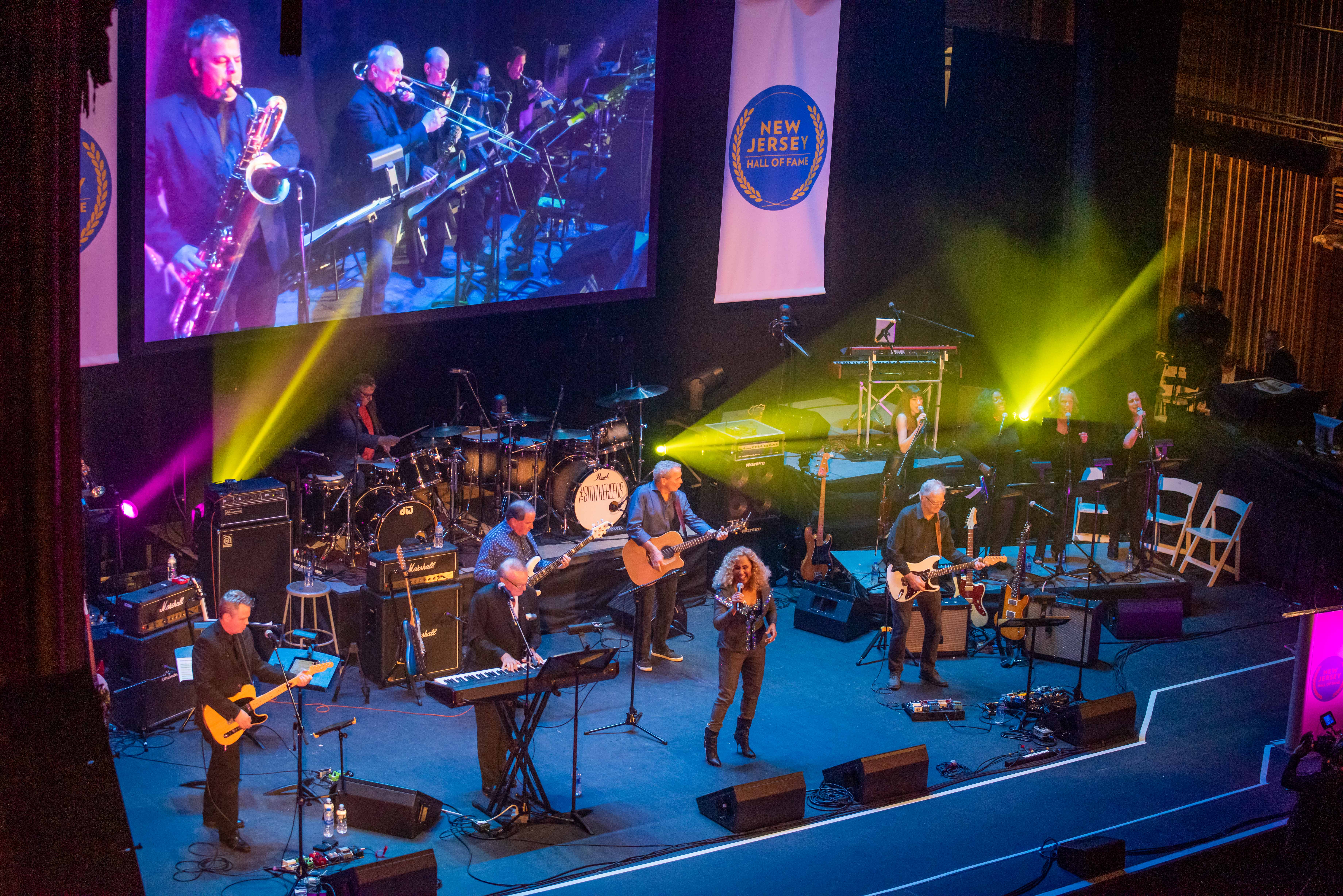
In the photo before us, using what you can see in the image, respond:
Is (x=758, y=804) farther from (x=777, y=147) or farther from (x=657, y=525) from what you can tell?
(x=777, y=147)

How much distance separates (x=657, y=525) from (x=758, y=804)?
9.21ft

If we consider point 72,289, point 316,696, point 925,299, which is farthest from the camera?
point 925,299

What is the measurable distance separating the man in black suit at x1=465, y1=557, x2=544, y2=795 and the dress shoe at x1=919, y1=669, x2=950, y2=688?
3.29 meters

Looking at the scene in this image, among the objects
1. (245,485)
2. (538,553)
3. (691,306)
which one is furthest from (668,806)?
(691,306)

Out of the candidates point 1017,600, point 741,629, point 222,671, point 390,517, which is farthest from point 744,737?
point 390,517

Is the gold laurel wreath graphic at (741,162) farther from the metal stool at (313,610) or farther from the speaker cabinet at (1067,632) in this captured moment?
the metal stool at (313,610)

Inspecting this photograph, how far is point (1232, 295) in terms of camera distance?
15.7 metres

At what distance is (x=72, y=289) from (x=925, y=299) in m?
11.1

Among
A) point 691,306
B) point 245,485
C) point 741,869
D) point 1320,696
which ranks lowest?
point 741,869

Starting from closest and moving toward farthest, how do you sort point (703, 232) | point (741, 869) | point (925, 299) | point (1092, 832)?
point (741, 869) → point (1092, 832) → point (703, 232) → point (925, 299)

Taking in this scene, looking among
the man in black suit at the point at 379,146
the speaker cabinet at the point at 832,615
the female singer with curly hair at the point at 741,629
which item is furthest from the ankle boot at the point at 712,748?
the man in black suit at the point at 379,146

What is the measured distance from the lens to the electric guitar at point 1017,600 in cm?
1014

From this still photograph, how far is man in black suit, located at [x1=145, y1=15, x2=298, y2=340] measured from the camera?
8.45 m

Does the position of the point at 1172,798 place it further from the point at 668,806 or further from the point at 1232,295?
the point at 1232,295
